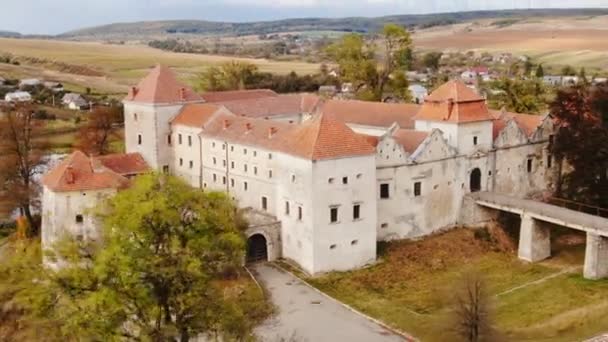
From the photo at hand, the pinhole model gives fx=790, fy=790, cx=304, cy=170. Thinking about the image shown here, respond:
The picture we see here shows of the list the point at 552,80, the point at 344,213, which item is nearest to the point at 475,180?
the point at 344,213

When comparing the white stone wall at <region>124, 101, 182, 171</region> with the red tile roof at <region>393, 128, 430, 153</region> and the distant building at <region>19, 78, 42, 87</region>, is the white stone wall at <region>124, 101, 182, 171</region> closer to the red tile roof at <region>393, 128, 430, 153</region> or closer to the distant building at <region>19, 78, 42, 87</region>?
the red tile roof at <region>393, 128, 430, 153</region>

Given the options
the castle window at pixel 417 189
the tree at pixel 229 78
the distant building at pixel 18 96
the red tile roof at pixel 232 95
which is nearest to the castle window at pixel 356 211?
the castle window at pixel 417 189

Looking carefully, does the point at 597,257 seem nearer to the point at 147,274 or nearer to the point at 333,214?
the point at 333,214

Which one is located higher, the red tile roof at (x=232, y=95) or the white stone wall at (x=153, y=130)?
the red tile roof at (x=232, y=95)

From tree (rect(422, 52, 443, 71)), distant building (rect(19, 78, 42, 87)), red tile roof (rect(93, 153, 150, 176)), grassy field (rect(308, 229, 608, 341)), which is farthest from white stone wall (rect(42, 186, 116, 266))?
tree (rect(422, 52, 443, 71))

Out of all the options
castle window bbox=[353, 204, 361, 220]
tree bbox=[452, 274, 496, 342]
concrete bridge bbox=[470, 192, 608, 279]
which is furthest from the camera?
castle window bbox=[353, 204, 361, 220]

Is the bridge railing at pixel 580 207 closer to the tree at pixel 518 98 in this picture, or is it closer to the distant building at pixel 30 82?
the tree at pixel 518 98

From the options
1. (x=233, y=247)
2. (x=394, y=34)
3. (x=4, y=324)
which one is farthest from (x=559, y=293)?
(x=394, y=34)

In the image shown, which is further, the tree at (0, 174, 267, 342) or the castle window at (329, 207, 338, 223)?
the castle window at (329, 207, 338, 223)
